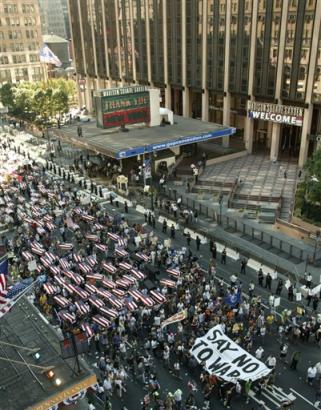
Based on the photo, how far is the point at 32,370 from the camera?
17312 mm

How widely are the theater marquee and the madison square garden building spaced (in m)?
0.13

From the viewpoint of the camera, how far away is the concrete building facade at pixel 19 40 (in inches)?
4774

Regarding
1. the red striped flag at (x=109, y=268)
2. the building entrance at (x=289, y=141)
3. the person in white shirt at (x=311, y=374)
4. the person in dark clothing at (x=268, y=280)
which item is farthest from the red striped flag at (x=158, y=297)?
the building entrance at (x=289, y=141)

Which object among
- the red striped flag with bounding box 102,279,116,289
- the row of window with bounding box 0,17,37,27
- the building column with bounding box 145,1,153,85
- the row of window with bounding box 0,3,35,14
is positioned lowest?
the red striped flag with bounding box 102,279,116,289

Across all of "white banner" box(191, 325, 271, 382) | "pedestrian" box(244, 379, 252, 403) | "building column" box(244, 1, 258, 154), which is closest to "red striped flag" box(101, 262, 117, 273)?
"white banner" box(191, 325, 271, 382)

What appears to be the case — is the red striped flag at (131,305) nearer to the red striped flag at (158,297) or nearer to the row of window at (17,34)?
the red striped flag at (158,297)

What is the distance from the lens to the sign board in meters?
57.5

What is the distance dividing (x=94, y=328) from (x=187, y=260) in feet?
37.7

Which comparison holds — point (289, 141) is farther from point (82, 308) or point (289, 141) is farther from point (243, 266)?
point (82, 308)

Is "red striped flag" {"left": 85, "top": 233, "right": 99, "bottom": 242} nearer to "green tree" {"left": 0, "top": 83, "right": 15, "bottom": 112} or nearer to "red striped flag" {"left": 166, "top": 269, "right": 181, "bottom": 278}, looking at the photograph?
"red striped flag" {"left": 166, "top": 269, "right": 181, "bottom": 278}

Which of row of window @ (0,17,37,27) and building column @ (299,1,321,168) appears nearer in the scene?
building column @ (299,1,321,168)

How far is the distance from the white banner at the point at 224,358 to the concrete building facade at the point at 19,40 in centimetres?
12017

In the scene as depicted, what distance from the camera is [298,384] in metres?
24.1

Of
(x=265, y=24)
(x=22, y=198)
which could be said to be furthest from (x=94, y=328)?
(x=265, y=24)
